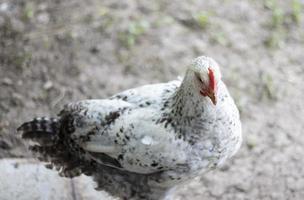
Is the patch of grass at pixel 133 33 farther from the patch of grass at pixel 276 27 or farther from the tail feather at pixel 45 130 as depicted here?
the tail feather at pixel 45 130

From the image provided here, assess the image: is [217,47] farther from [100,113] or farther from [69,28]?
[100,113]

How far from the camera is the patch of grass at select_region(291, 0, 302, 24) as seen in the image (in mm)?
5602

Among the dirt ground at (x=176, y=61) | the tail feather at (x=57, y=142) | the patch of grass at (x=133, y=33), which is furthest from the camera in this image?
the patch of grass at (x=133, y=33)

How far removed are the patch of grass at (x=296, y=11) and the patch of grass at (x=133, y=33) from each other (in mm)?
1341

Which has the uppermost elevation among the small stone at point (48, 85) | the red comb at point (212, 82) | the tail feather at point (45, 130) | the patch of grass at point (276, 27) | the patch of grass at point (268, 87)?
the red comb at point (212, 82)

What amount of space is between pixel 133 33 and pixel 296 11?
59.8 inches

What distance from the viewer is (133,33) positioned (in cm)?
546

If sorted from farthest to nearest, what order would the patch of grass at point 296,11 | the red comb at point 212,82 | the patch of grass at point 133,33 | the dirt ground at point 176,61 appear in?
the patch of grass at point 296,11 → the patch of grass at point 133,33 → the dirt ground at point 176,61 → the red comb at point 212,82

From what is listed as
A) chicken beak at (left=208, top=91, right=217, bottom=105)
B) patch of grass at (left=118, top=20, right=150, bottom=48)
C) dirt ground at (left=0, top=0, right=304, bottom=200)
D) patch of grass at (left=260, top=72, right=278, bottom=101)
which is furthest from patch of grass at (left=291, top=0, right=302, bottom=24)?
chicken beak at (left=208, top=91, right=217, bottom=105)

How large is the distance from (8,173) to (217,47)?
2171 mm

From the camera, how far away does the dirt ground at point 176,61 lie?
4.45m

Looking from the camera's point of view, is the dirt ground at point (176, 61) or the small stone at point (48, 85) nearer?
the dirt ground at point (176, 61)

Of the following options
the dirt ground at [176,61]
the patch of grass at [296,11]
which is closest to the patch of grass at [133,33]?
the dirt ground at [176,61]

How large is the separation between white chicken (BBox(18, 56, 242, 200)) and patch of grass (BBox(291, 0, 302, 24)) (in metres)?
2.35
